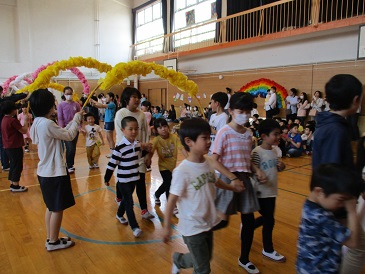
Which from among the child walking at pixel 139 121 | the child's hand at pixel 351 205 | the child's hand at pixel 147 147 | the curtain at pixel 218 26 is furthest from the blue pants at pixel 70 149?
the curtain at pixel 218 26

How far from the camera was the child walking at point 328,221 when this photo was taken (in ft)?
4.48

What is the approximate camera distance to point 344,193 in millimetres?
1355

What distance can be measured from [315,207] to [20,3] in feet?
65.7

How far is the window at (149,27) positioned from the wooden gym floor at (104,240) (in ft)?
51.2

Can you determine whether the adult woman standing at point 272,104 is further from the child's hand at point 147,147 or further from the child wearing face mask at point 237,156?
the child wearing face mask at point 237,156

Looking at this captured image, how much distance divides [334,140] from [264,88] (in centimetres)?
1070

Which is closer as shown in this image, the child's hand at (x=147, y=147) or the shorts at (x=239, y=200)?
the shorts at (x=239, y=200)

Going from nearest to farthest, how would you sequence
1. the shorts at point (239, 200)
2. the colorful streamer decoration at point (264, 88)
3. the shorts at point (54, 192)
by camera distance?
the shorts at point (239, 200) < the shorts at point (54, 192) < the colorful streamer decoration at point (264, 88)

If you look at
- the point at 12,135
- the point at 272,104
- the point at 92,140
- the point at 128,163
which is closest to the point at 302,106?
the point at 272,104

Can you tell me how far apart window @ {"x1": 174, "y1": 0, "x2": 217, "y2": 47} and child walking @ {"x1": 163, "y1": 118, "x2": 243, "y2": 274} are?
45.1 ft

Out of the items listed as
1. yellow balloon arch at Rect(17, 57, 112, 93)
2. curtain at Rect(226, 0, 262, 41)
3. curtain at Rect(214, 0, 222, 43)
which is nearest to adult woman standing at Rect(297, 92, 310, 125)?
curtain at Rect(226, 0, 262, 41)

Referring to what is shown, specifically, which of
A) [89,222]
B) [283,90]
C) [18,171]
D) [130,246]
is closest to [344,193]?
[130,246]

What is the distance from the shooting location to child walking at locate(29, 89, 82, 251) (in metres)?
2.77

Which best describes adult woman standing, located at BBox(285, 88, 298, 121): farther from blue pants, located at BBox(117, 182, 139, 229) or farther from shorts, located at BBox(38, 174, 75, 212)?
shorts, located at BBox(38, 174, 75, 212)
